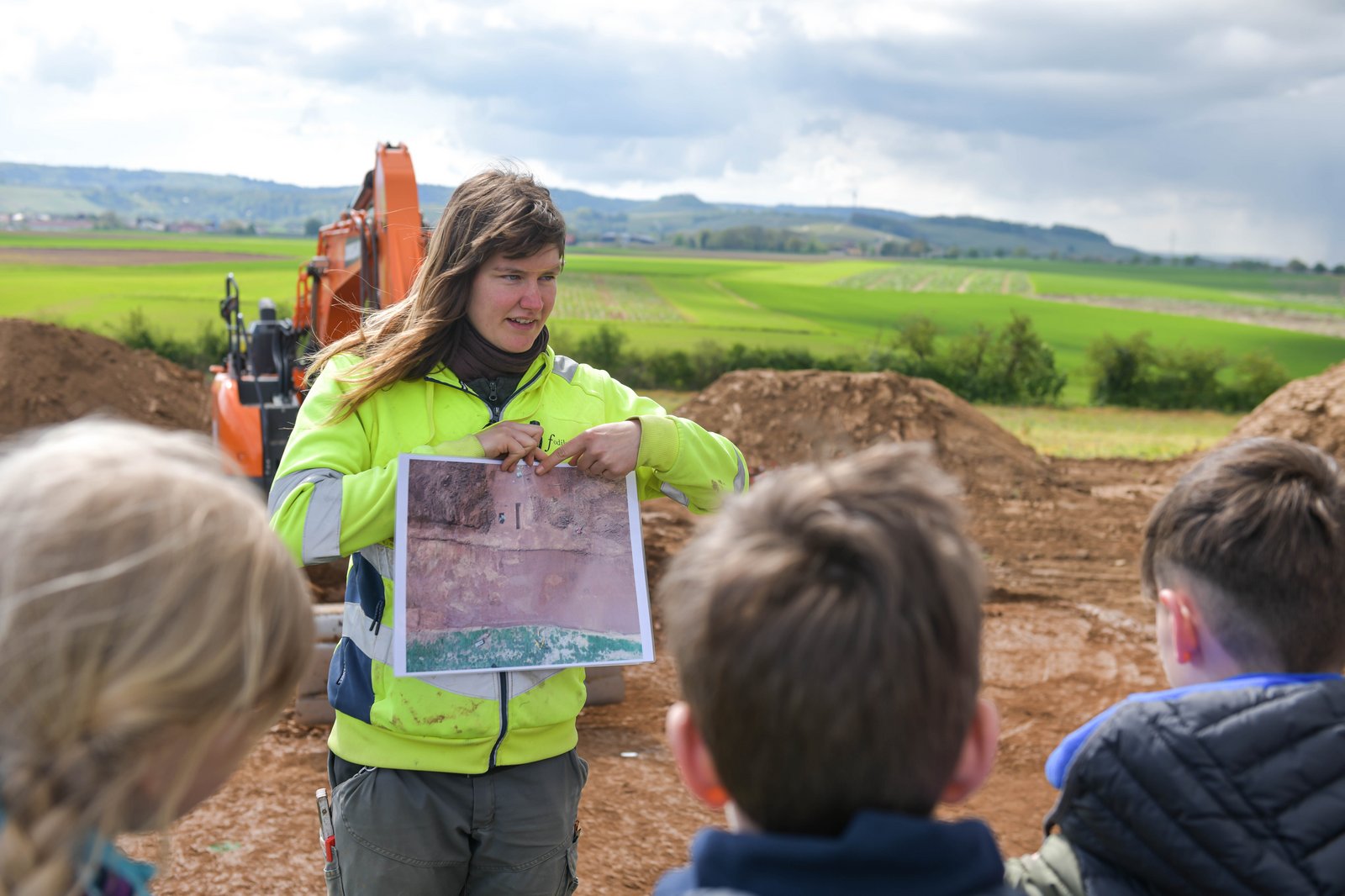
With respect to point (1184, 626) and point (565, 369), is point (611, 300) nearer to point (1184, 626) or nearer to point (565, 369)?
point (565, 369)

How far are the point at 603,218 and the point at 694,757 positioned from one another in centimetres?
16171

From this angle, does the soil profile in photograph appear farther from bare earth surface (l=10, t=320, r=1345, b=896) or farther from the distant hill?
the distant hill

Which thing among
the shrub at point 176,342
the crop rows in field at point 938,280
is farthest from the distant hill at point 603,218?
the shrub at point 176,342

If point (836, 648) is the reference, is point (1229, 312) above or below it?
above

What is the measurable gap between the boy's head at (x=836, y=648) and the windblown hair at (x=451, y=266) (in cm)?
160

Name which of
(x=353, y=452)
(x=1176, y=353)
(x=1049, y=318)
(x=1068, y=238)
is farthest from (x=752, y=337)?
(x=1068, y=238)

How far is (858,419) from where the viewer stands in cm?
1605

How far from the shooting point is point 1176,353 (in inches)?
1168

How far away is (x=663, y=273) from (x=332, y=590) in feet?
195

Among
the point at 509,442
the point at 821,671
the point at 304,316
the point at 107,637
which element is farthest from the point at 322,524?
the point at 304,316

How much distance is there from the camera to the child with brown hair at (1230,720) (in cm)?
154

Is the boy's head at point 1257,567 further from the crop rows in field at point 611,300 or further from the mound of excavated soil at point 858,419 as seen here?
the crop rows in field at point 611,300

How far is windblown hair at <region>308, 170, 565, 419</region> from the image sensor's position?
2.63 meters

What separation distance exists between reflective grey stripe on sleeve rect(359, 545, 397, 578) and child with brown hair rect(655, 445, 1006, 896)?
1534mm
